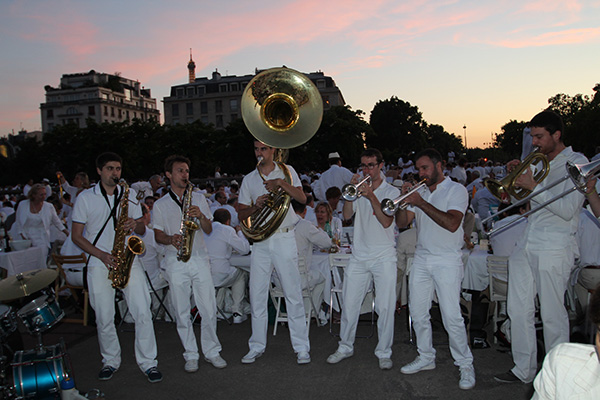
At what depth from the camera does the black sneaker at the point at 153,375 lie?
484 centimetres

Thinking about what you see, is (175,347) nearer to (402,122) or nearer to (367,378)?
(367,378)

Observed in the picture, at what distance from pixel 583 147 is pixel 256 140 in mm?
48769

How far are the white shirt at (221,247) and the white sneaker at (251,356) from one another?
1.48 m

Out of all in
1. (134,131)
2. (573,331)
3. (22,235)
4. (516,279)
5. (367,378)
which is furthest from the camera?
(134,131)

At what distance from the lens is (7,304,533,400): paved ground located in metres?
4.43

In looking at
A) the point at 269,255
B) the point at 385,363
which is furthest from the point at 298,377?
the point at 269,255

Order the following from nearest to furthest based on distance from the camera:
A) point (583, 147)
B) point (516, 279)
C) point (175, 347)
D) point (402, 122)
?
point (516, 279), point (175, 347), point (583, 147), point (402, 122)

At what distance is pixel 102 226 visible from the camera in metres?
4.93

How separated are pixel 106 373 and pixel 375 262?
302cm

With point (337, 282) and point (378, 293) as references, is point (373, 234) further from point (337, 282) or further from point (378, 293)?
point (337, 282)

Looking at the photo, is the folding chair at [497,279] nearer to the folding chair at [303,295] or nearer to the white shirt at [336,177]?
the folding chair at [303,295]

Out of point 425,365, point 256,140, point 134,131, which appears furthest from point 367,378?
point 134,131

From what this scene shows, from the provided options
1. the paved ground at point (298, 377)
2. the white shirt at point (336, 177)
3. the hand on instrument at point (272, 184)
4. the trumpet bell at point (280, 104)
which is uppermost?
the trumpet bell at point (280, 104)

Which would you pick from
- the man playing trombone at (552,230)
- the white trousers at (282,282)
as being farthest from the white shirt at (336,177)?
the man playing trombone at (552,230)
